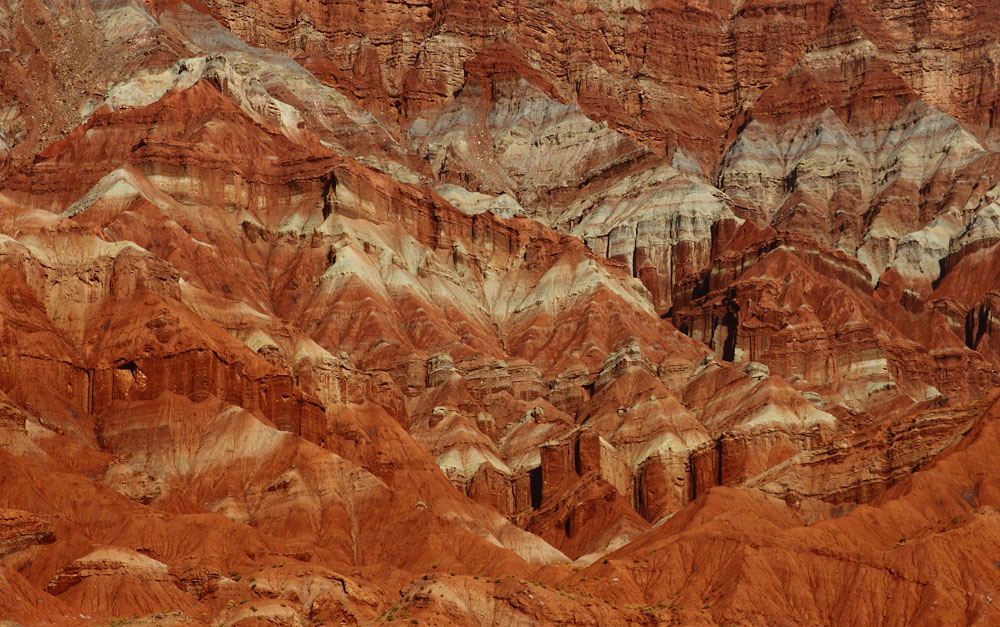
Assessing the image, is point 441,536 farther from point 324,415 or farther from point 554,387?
point 554,387

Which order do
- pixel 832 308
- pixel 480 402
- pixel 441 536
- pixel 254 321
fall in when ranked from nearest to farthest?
pixel 441 536
pixel 254 321
pixel 480 402
pixel 832 308

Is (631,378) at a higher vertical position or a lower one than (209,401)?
lower

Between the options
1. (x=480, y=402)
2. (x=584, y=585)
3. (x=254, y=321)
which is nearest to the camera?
(x=584, y=585)

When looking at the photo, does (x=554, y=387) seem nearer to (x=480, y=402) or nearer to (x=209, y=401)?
(x=480, y=402)

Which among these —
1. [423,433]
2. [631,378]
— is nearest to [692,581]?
[423,433]

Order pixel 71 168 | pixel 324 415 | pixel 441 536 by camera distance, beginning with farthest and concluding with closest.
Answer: pixel 71 168, pixel 324 415, pixel 441 536

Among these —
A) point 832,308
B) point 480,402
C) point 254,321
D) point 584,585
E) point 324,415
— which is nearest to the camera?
point 584,585

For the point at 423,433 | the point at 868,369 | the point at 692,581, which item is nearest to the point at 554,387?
the point at 423,433

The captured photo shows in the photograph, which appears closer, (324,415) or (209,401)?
(209,401)

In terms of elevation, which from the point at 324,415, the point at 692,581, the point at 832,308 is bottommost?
the point at 832,308
